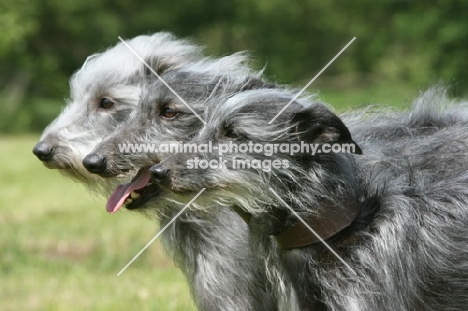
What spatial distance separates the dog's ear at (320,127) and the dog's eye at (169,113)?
3.18ft

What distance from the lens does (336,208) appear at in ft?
13.6

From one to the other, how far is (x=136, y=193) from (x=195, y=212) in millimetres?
404

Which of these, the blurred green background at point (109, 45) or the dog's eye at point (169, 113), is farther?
the blurred green background at point (109, 45)

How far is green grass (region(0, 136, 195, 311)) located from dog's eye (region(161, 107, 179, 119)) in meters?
1.09

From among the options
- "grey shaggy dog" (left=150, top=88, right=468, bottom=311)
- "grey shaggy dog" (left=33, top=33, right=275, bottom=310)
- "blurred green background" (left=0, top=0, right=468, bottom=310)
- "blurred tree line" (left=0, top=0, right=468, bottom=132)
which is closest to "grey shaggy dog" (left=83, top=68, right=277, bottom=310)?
"grey shaggy dog" (left=33, top=33, right=275, bottom=310)

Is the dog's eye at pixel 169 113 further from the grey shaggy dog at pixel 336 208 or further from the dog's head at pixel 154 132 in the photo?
the grey shaggy dog at pixel 336 208

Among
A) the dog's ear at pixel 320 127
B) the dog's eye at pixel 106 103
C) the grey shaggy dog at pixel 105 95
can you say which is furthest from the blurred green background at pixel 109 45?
the dog's ear at pixel 320 127

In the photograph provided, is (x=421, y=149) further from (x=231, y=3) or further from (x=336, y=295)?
(x=231, y=3)

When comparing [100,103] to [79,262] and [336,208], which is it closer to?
[336,208]

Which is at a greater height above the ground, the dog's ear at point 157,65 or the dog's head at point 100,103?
the dog's ear at point 157,65

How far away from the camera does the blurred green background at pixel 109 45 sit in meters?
7.05

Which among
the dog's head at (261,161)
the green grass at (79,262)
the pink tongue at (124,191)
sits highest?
the dog's head at (261,161)

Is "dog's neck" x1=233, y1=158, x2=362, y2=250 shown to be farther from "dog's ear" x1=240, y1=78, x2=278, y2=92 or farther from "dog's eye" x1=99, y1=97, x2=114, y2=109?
"dog's eye" x1=99, y1=97, x2=114, y2=109

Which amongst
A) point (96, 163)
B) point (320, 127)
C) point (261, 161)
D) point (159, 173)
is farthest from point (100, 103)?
point (320, 127)
